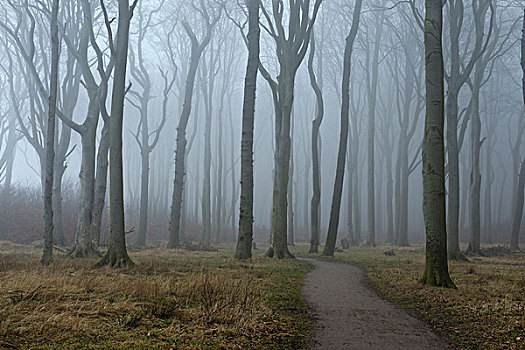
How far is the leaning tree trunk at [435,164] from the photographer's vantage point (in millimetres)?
8430

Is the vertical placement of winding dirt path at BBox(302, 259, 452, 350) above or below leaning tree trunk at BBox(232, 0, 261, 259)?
below

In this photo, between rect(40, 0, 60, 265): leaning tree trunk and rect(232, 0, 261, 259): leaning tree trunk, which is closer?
rect(40, 0, 60, 265): leaning tree trunk

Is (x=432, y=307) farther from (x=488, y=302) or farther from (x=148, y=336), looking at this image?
(x=148, y=336)

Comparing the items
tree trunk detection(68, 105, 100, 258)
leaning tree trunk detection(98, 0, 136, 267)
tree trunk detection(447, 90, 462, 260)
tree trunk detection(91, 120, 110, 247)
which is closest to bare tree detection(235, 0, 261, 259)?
leaning tree trunk detection(98, 0, 136, 267)

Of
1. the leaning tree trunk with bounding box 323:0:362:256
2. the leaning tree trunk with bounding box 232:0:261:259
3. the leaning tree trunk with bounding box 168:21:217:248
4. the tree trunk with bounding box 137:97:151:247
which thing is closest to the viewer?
the leaning tree trunk with bounding box 232:0:261:259

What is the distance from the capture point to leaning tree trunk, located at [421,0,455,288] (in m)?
8.43

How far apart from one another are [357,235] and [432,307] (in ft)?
72.2

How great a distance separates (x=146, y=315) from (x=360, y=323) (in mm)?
2584

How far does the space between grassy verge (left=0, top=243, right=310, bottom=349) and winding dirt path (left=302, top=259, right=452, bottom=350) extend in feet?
0.93

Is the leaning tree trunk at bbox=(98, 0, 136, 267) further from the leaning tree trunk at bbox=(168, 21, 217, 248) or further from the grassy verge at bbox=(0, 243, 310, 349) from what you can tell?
the leaning tree trunk at bbox=(168, 21, 217, 248)

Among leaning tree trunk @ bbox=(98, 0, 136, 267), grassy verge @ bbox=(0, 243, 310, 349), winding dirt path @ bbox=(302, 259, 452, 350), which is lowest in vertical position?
winding dirt path @ bbox=(302, 259, 452, 350)

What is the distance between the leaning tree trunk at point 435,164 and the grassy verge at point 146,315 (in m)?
2.89

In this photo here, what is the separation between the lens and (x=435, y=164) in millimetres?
8742

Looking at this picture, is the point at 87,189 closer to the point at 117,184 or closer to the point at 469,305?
the point at 117,184
